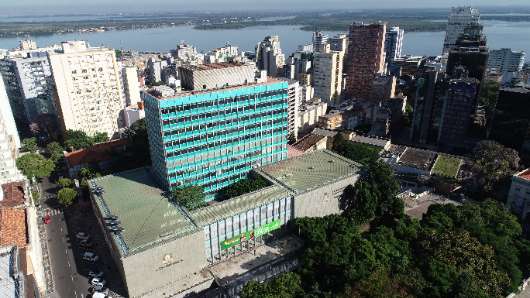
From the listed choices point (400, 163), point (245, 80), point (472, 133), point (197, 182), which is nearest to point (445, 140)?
point (472, 133)

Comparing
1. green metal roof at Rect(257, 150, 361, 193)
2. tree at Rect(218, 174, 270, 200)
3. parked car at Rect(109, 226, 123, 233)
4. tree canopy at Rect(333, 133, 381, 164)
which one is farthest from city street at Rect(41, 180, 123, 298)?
tree canopy at Rect(333, 133, 381, 164)

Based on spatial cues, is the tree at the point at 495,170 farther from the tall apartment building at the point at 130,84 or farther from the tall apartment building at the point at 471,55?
the tall apartment building at the point at 130,84

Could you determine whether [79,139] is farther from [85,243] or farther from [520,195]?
[520,195]

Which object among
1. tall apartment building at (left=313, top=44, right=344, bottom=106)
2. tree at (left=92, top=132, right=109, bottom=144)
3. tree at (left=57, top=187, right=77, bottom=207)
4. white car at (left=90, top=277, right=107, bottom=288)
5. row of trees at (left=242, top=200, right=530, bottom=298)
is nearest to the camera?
row of trees at (left=242, top=200, right=530, bottom=298)

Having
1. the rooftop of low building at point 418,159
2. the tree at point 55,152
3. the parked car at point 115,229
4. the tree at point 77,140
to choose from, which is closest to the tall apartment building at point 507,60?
the rooftop of low building at point 418,159

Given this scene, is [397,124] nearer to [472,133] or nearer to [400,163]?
[472,133]

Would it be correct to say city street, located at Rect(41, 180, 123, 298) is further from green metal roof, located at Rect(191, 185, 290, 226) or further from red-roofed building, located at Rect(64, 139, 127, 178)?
green metal roof, located at Rect(191, 185, 290, 226)

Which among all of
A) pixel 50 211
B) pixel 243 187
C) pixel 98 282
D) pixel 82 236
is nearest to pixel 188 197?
pixel 243 187
